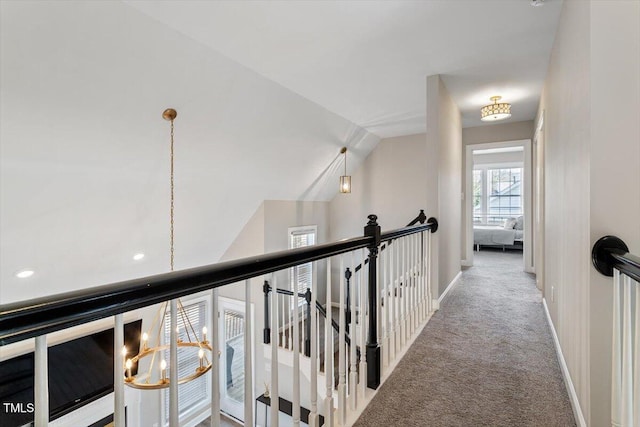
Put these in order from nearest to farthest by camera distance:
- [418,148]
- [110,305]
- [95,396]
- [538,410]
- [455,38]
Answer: [110,305] → [538,410] → [455,38] → [95,396] → [418,148]

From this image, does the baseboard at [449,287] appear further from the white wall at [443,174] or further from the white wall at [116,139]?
the white wall at [116,139]

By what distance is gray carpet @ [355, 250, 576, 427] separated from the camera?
1697 mm

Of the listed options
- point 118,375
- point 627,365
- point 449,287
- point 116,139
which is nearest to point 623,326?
point 627,365

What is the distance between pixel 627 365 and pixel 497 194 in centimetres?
921

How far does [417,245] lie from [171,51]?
2656mm

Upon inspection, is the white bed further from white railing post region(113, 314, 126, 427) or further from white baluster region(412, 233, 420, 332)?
white railing post region(113, 314, 126, 427)

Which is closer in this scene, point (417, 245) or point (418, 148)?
point (417, 245)

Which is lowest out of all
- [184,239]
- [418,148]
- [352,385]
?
[352,385]

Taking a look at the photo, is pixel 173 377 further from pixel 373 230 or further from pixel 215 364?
pixel 373 230

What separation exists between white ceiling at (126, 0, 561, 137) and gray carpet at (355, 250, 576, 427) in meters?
2.57

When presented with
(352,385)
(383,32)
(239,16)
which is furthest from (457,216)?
(239,16)

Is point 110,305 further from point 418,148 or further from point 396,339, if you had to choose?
point 418,148

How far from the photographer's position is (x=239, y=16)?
7.27ft

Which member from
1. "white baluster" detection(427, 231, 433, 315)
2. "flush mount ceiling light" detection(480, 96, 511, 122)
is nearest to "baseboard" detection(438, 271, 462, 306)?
"white baluster" detection(427, 231, 433, 315)
